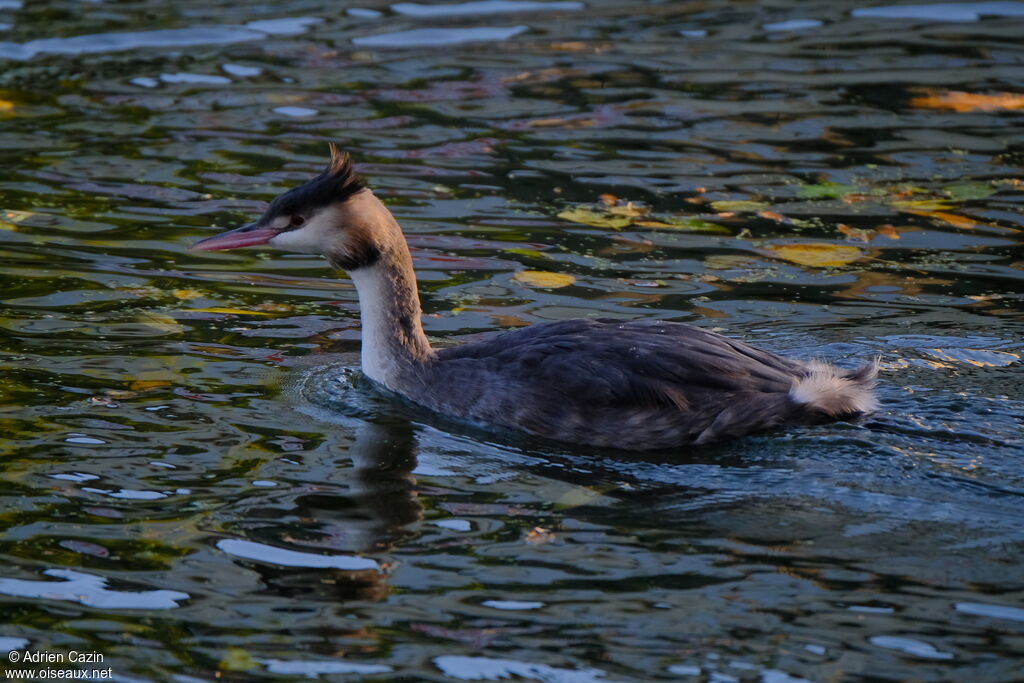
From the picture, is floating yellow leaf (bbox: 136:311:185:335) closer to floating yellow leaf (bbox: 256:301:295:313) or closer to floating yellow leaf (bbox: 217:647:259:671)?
floating yellow leaf (bbox: 256:301:295:313)

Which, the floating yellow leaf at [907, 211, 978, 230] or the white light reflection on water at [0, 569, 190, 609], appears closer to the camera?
the white light reflection on water at [0, 569, 190, 609]

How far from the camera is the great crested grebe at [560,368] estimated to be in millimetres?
6332

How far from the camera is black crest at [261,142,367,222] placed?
6.98m

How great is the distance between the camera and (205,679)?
4.45 m

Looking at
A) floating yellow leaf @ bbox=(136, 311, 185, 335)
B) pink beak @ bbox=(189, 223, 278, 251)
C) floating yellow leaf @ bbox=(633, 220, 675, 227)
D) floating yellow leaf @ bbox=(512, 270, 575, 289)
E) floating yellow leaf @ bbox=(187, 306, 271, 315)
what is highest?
pink beak @ bbox=(189, 223, 278, 251)

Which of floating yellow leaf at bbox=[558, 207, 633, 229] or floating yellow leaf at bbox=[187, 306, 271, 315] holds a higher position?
floating yellow leaf at bbox=[558, 207, 633, 229]

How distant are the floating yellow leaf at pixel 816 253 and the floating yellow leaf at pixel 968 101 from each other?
3584 mm

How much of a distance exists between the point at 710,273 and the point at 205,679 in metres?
4.92

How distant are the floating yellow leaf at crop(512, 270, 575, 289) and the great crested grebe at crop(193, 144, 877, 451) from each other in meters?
1.50

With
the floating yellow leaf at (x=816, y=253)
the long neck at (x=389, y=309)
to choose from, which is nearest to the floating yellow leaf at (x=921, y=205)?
the floating yellow leaf at (x=816, y=253)

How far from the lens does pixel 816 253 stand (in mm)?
8977

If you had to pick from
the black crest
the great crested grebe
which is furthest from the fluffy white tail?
the black crest

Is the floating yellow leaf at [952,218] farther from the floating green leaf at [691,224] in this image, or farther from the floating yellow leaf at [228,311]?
the floating yellow leaf at [228,311]

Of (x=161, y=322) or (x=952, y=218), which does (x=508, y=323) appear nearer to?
(x=161, y=322)
